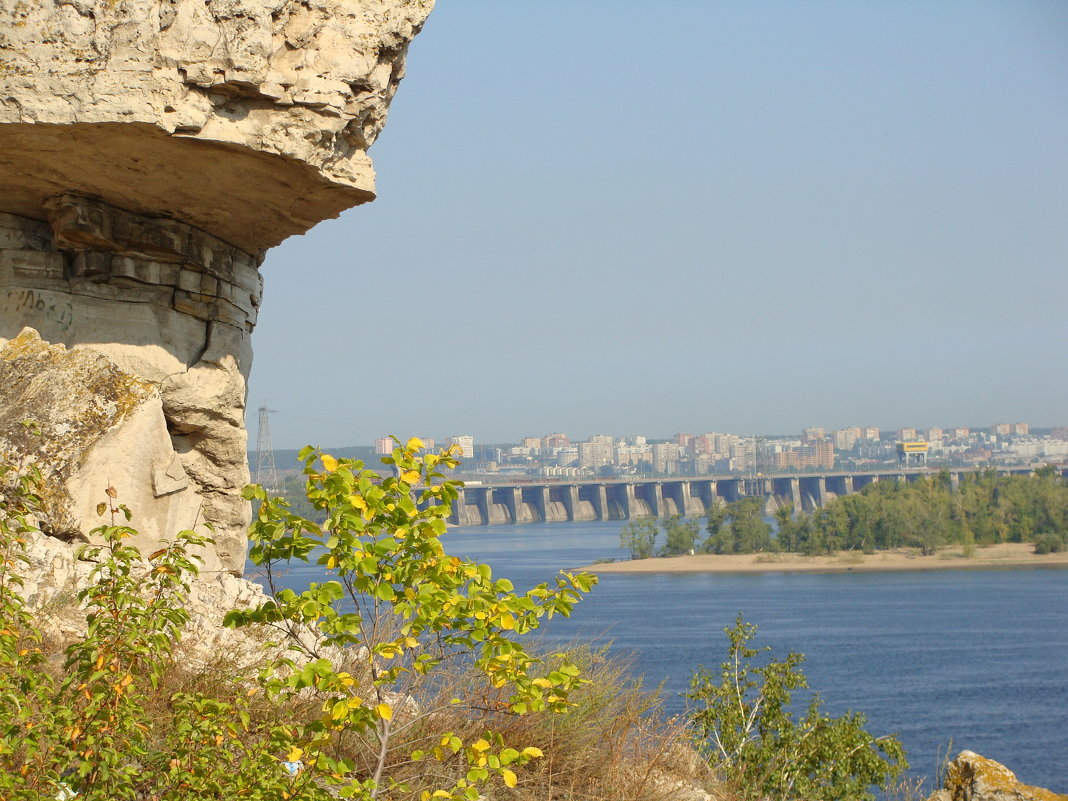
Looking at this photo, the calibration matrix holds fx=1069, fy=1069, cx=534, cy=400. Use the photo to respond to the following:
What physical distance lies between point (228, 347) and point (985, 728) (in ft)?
86.6

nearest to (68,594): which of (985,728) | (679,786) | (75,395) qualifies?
(75,395)

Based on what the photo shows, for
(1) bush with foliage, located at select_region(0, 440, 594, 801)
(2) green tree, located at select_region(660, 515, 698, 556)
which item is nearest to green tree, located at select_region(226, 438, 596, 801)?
(1) bush with foliage, located at select_region(0, 440, 594, 801)

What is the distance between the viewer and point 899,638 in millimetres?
42156

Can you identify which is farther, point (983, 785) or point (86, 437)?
point (86, 437)

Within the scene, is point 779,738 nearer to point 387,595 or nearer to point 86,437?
point 86,437

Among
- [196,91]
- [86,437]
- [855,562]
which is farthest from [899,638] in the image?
[196,91]

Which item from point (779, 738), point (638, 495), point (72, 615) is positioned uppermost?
point (72, 615)

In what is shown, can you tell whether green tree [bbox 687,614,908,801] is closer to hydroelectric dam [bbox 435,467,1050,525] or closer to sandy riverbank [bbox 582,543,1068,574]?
sandy riverbank [bbox 582,543,1068,574]

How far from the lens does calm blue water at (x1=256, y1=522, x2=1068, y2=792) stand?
26922mm

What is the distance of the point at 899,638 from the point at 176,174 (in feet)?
134

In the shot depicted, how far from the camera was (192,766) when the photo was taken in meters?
3.38

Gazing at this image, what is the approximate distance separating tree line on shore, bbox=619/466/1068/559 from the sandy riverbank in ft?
3.43

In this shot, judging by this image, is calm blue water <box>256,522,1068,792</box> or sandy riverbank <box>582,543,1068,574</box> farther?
sandy riverbank <box>582,543,1068,574</box>

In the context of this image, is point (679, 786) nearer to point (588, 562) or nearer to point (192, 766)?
point (192, 766)
